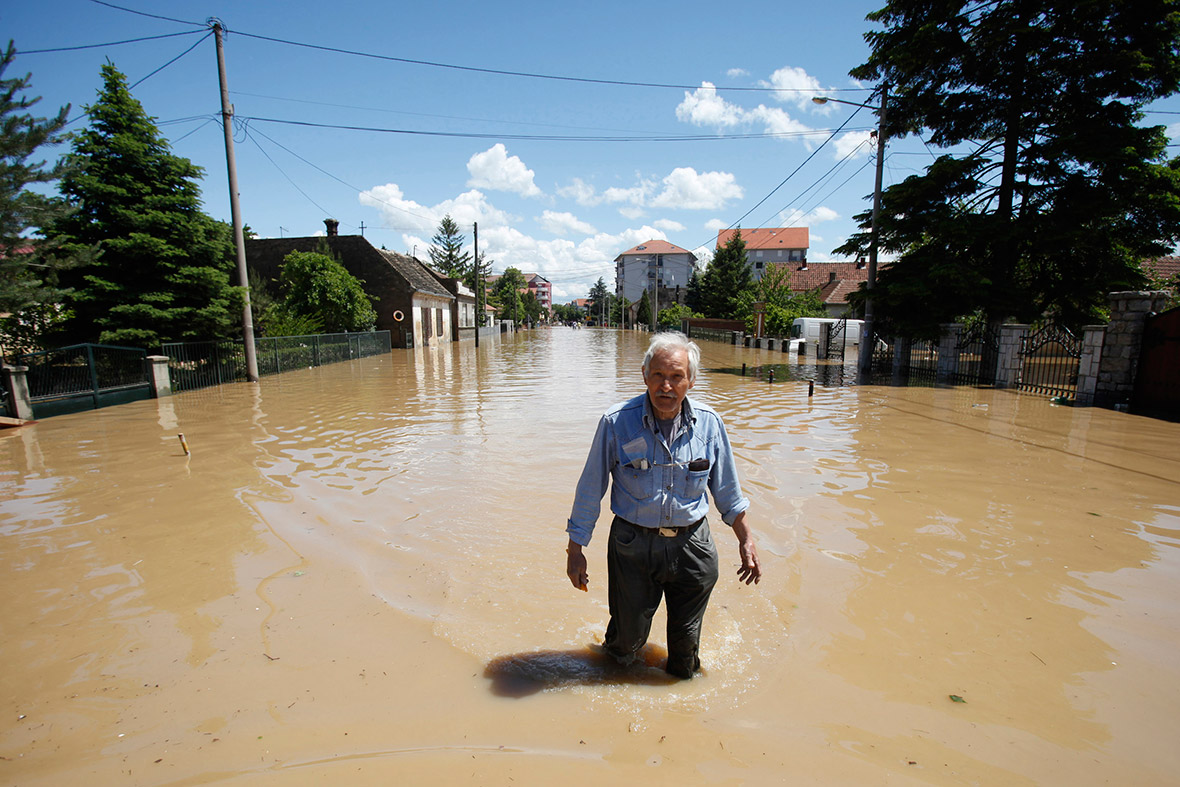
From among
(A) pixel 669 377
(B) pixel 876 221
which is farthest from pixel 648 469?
(B) pixel 876 221

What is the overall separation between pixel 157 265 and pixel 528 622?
16385 millimetres

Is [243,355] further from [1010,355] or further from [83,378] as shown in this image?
[1010,355]

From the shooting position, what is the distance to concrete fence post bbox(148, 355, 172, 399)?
14.1 metres

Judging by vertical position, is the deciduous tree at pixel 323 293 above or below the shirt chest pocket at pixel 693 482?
above

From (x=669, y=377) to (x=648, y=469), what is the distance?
463 millimetres

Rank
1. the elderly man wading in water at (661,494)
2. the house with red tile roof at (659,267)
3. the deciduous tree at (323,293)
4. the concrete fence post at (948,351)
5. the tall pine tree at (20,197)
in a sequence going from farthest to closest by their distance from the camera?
1. the house with red tile roof at (659,267)
2. the deciduous tree at (323,293)
3. the concrete fence post at (948,351)
4. the tall pine tree at (20,197)
5. the elderly man wading in water at (661,494)

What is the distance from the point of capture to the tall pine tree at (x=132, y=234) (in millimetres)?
14273

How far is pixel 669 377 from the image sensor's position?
→ 2.67m

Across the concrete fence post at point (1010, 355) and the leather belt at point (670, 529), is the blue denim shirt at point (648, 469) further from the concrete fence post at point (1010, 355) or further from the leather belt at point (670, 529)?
the concrete fence post at point (1010, 355)

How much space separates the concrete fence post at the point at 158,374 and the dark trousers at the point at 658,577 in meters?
15.9

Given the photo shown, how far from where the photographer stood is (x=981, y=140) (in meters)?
18.7

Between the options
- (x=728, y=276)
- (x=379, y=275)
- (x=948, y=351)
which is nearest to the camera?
(x=948, y=351)

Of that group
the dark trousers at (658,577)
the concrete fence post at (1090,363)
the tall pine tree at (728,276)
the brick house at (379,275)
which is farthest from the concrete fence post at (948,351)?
the tall pine tree at (728,276)

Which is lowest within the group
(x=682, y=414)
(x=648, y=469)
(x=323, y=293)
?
(x=648, y=469)
